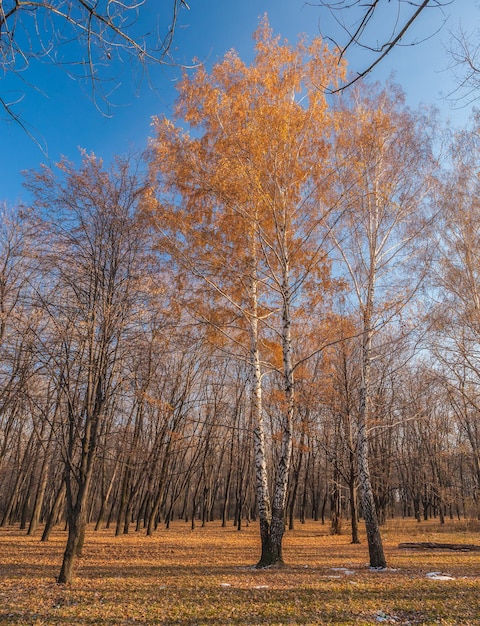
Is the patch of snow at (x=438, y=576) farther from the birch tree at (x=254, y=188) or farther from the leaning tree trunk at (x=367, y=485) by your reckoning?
the birch tree at (x=254, y=188)

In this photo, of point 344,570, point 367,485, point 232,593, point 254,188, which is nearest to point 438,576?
point 344,570

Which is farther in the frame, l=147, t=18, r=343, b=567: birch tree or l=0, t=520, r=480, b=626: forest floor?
l=147, t=18, r=343, b=567: birch tree

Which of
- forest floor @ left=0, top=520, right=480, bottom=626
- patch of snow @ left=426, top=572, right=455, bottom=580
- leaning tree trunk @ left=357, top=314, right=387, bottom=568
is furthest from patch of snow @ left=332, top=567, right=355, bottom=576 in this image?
patch of snow @ left=426, top=572, right=455, bottom=580

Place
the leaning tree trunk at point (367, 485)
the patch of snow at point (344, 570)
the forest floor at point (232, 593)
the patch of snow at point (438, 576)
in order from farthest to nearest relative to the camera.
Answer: the leaning tree trunk at point (367, 485) < the patch of snow at point (344, 570) < the patch of snow at point (438, 576) < the forest floor at point (232, 593)

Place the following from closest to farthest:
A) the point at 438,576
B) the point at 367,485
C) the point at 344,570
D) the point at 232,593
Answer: the point at 232,593
the point at 438,576
the point at 344,570
the point at 367,485

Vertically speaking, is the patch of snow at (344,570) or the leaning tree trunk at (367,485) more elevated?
the leaning tree trunk at (367,485)

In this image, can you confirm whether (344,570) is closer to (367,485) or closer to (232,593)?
(367,485)

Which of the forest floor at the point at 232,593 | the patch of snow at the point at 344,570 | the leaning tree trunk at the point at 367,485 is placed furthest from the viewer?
the leaning tree trunk at the point at 367,485

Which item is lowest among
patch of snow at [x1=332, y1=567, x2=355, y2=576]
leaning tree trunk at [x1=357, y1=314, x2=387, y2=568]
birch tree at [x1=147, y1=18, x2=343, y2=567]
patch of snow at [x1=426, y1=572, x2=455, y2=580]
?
patch of snow at [x1=332, y1=567, x2=355, y2=576]

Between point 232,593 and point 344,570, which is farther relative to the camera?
point 344,570

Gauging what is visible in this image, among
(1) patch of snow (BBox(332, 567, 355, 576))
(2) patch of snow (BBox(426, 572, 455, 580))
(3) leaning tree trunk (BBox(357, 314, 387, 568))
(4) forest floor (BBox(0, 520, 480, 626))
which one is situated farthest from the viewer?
(3) leaning tree trunk (BBox(357, 314, 387, 568))

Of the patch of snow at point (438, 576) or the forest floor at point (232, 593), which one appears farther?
the patch of snow at point (438, 576)

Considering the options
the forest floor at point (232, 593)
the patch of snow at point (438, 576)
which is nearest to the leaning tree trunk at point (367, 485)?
the forest floor at point (232, 593)

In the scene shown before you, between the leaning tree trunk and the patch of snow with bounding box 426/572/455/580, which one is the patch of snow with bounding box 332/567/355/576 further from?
the patch of snow with bounding box 426/572/455/580
